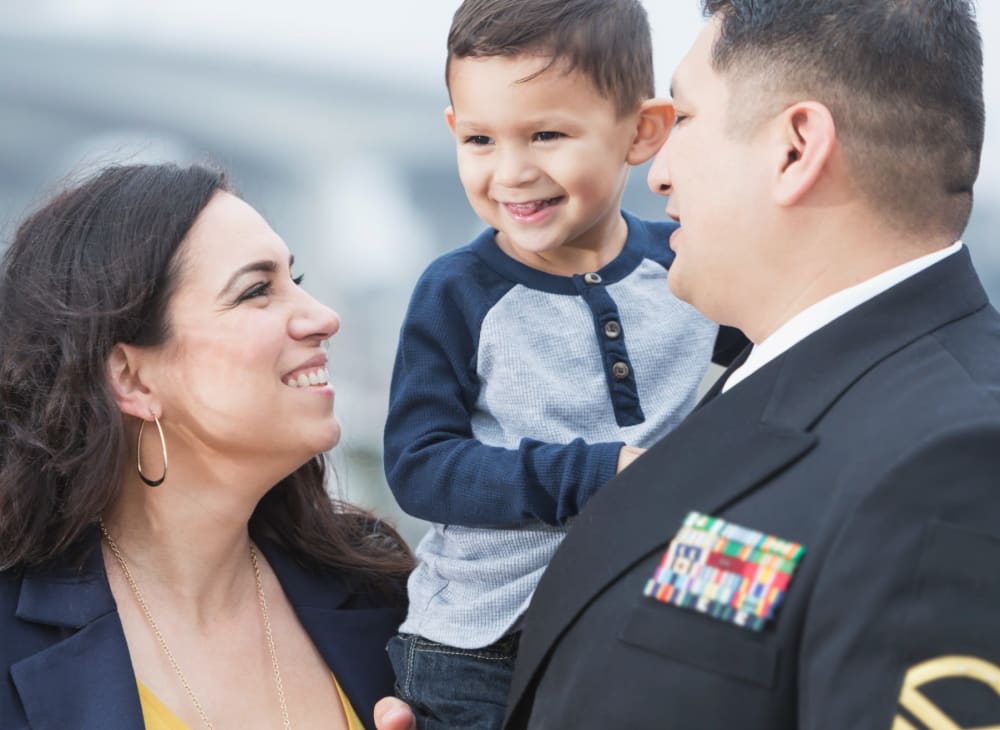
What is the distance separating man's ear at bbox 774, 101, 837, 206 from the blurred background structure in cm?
360

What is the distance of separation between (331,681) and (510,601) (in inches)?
23.0

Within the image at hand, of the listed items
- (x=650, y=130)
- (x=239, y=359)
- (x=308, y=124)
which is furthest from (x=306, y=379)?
(x=308, y=124)

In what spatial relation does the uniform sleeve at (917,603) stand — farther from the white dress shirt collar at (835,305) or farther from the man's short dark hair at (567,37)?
the man's short dark hair at (567,37)

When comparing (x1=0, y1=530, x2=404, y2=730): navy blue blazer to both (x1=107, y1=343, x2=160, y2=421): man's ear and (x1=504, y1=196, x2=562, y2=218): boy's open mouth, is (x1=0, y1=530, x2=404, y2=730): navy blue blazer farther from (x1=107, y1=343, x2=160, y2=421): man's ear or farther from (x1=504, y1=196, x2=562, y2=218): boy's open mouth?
(x1=504, y1=196, x2=562, y2=218): boy's open mouth

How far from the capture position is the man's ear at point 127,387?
2.56 m

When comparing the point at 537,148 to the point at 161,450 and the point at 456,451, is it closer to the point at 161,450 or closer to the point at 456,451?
the point at 456,451

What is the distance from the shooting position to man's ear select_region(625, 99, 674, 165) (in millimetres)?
2428

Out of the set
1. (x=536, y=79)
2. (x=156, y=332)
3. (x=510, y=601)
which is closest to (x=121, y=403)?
(x=156, y=332)

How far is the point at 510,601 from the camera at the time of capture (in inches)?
90.7

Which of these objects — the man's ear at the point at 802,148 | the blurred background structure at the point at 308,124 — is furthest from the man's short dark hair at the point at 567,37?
the blurred background structure at the point at 308,124

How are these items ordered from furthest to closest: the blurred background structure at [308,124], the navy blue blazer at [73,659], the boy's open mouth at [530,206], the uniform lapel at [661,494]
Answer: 1. the blurred background structure at [308,124]
2. the boy's open mouth at [530,206]
3. the navy blue blazer at [73,659]
4. the uniform lapel at [661,494]

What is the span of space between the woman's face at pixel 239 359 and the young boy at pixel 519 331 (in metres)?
0.24

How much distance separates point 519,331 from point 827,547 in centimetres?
96

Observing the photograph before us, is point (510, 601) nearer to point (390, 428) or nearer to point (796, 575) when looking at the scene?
point (390, 428)
